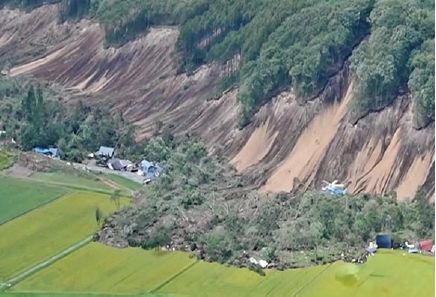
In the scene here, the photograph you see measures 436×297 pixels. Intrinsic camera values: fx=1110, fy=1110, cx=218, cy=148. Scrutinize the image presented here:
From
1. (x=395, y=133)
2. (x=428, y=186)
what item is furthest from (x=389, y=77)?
(x=428, y=186)

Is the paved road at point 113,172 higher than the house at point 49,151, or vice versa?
the house at point 49,151

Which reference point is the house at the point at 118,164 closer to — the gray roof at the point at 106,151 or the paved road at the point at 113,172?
the paved road at the point at 113,172

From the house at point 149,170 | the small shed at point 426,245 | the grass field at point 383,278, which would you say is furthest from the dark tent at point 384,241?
the house at point 149,170

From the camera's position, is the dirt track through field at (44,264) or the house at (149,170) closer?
the dirt track through field at (44,264)

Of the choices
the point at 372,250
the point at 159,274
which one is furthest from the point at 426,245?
the point at 159,274

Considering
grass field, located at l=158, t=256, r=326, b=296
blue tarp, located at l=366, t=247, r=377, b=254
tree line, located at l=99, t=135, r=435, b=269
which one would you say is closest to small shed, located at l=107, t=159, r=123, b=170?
tree line, located at l=99, t=135, r=435, b=269

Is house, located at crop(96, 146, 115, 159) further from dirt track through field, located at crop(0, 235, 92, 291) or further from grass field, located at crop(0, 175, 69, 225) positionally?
dirt track through field, located at crop(0, 235, 92, 291)

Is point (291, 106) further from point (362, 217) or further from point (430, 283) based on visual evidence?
point (430, 283)
